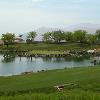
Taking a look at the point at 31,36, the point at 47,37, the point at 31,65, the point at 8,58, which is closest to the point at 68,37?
the point at 47,37

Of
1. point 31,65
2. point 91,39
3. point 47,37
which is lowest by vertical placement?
→ point 31,65

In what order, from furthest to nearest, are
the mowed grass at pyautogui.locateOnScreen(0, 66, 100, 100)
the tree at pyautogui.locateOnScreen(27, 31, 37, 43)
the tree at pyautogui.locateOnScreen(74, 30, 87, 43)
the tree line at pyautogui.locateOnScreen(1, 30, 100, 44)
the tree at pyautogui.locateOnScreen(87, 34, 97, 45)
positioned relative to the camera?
the tree at pyautogui.locateOnScreen(27, 31, 37, 43) < the tree line at pyautogui.locateOnScreen(1, 30, 100, 44) < the tree at pyautogui.locateOnScreen(74, 30, 87, 43) < the tree at pyautogui.locateOnScreen(87, 34, 97, 45) < the mowed grass at pyautogui.locateOnScreen(0, 66, 100, 100)

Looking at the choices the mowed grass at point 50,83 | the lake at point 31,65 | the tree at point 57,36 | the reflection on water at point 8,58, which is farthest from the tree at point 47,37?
the mowed grass at point 50,83

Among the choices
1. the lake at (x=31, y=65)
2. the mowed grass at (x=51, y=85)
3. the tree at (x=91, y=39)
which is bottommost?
the lake at (x=31, y=65)

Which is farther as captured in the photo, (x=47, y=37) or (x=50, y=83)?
(x=47, y=37)

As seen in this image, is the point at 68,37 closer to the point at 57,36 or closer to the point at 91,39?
the point at 57,36

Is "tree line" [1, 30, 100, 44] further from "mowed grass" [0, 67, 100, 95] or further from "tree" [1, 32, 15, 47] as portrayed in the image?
"mowed grass" [0, 67, 100, 95]

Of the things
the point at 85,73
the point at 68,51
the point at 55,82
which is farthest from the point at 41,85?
the point at 68,51

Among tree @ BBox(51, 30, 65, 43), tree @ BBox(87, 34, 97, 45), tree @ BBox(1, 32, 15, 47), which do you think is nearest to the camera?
tree @ BBox(87, 34, 97, 45)

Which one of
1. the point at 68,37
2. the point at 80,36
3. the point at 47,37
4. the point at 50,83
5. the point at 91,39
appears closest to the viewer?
the point at 50,83

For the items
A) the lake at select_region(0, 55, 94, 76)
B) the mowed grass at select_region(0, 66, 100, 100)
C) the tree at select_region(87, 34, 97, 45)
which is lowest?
the lake at select_region(0, 55, 94, 76)

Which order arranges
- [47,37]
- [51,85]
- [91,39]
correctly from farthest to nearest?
[47,37] < [91,39] < [51,85]

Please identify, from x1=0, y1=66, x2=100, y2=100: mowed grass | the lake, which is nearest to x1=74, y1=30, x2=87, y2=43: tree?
the lake

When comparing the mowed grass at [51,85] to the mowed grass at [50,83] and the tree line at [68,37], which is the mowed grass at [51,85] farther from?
the tree line at [68,37]
